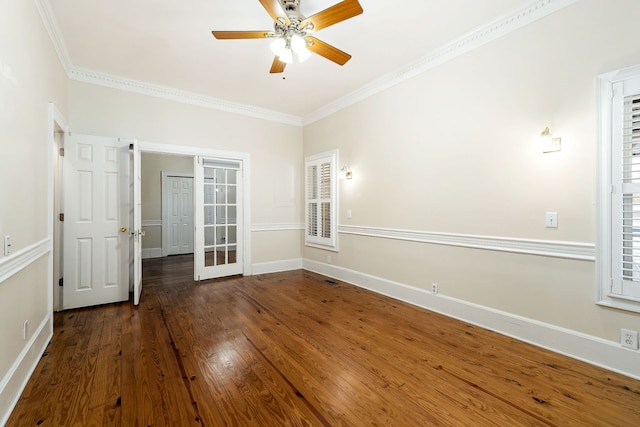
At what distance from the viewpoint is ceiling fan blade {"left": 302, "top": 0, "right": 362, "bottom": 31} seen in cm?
203

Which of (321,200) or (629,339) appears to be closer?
(629,339)

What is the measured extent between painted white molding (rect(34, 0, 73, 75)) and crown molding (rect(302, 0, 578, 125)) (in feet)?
11.9

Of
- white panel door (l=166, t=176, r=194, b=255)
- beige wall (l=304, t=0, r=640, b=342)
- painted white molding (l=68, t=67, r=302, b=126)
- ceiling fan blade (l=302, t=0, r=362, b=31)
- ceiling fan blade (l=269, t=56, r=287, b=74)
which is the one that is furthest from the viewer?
white panel door (l=166, t=176, r=194, b=255)

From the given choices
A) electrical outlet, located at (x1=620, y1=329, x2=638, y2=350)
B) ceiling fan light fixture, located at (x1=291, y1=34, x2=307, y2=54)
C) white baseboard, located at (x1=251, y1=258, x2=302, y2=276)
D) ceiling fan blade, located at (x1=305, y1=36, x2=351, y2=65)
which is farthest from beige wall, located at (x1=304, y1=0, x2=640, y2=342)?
white baseboard, located at (x1=251, y1=258, x2=302, y2=276)

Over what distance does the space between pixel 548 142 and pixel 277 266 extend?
4526 mm

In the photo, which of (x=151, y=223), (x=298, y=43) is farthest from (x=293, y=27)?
(x=151, y=223)

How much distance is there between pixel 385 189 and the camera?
4.03m

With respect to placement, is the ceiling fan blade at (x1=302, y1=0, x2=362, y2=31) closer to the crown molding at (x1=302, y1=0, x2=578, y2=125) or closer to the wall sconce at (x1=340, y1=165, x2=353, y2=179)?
the crown molding at (x1=302, y1=0, x2=578, y2=125)

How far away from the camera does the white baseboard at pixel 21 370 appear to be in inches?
65.4

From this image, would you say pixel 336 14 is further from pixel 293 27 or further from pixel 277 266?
pixel 277 266

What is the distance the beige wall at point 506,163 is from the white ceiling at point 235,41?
48 centimetres

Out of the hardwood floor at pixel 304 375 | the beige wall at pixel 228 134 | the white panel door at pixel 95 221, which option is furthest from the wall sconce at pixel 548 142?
the white panel door at pixel 95 221

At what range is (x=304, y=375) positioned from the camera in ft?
6.87

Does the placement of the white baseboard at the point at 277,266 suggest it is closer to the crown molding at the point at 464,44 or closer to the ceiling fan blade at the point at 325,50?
the crown molding at the point at 464,44
